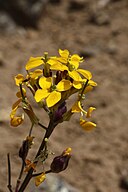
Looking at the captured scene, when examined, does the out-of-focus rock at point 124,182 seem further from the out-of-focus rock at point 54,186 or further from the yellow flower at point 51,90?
the yellow flower at point 51,90

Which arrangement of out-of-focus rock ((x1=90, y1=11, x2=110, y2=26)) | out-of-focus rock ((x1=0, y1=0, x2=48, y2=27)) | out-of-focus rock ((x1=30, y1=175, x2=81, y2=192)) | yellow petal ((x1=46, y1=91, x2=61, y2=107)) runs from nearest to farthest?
yellow petal ((x1=46, y1=91, x2=61, y2=107)) → out-of-focus rock ((x1=30, y1=175, x2=81, y2=192)) → out-of-focus rock ((x1=0, y1=0, x2=48, y2=27)) → out-of-focus rock ((x1=90, y1=11, x2=110, y2=26))

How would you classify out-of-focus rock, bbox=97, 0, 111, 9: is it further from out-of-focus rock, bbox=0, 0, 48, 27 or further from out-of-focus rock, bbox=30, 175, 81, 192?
out-of-focus rock, bbox=30, 175, 81, 192

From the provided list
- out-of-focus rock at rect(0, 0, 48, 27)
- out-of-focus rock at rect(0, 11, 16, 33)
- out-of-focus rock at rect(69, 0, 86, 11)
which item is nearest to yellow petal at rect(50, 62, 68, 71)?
out-of-focus rock at rect(0, 11, 16, 33)

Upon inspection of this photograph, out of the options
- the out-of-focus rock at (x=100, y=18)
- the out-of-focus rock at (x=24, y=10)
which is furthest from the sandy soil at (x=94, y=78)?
the out-of-focus rock at (x=24, y=10)

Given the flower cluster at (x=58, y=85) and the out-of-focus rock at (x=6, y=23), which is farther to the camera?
the out-of-focus rock at (x=6, y=23)

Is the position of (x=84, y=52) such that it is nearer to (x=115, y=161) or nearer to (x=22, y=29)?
(x=22, y=29)

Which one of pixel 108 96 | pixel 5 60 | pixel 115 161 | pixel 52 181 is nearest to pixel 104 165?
pixel 115 161
